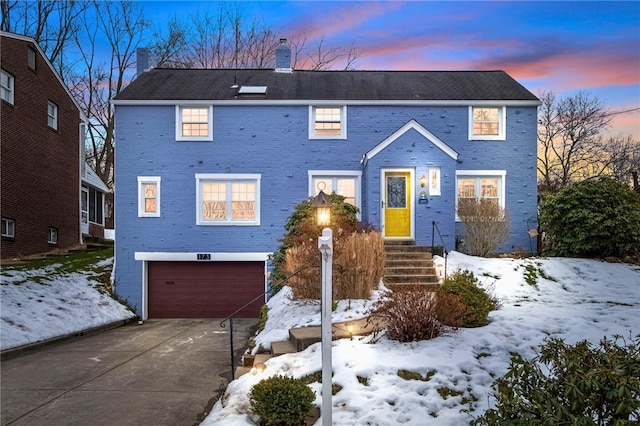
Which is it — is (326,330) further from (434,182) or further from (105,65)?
(105,65)

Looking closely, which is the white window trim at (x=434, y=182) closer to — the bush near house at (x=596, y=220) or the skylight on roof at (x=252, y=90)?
the bush near house at (x=596, y=220)

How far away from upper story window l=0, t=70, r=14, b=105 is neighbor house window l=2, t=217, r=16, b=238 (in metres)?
4.29

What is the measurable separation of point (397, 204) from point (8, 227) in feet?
45.3

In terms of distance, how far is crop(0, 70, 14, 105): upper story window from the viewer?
55.3 feet

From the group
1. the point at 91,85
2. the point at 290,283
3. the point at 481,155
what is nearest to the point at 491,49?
the point at 481,155

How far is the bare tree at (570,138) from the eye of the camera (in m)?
29.2

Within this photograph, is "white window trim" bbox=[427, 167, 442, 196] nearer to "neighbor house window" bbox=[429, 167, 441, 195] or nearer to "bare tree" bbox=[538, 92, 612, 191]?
"neighbor house window" bbox=[429, 167, 441, 195]

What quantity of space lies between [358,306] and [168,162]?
10.7m

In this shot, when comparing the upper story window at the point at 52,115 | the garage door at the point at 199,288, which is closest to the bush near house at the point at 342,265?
the garage door at the point at 199,288

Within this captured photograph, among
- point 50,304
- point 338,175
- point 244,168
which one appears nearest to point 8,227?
point 50,304

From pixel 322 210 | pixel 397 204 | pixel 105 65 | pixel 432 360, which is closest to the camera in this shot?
pixel 432 360

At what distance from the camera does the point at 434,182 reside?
15188mm

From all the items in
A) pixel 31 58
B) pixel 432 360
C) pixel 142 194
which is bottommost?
pixel 432 360

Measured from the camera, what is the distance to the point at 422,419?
5055 millimetres
